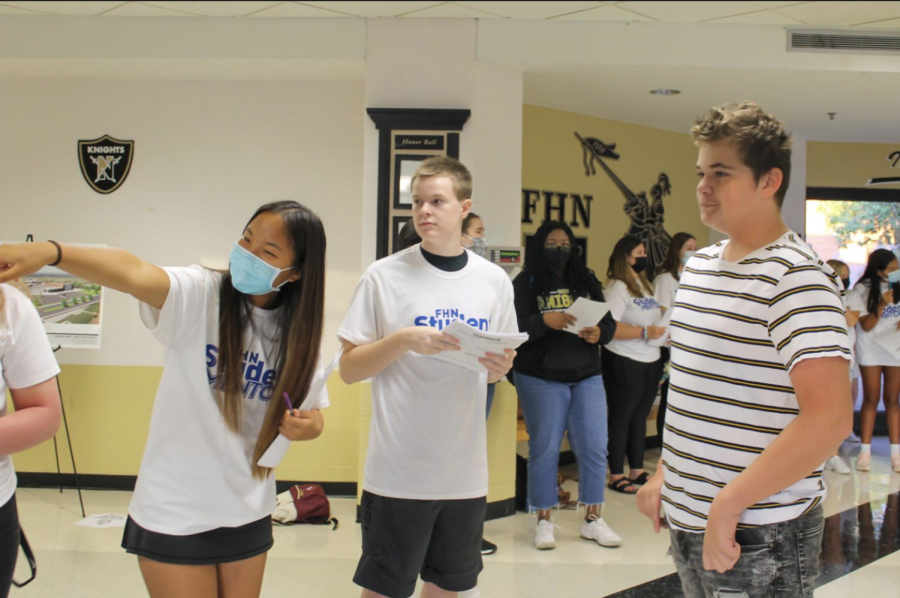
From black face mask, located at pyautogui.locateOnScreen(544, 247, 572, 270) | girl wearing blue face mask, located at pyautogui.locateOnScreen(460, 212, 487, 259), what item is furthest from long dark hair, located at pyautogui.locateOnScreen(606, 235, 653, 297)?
girl wearing blue face mask, located at pyautogui.locateOnScreen(460, 212, 487, 259)

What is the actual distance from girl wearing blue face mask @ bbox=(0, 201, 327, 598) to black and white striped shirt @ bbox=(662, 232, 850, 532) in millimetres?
859

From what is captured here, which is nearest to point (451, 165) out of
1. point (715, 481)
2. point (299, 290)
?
point (299, 290)

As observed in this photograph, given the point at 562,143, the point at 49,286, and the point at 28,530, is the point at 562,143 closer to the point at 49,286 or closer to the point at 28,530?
the point at 49,286

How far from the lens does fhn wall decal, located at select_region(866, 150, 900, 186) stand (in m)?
7.08

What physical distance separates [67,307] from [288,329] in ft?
10.8

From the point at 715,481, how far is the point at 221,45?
390 cm

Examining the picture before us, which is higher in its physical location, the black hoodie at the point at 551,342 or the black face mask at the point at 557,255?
the black face mask at the point at 557,255

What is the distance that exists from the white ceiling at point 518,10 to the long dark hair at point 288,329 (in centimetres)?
260

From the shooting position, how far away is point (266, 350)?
Result: 69.6 inches

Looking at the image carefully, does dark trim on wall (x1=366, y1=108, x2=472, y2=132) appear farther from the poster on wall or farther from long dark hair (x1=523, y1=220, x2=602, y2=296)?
the poster on wall

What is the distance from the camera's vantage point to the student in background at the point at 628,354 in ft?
15.9

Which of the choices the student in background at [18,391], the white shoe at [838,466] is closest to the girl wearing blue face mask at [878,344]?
the white shoe at [838,466]

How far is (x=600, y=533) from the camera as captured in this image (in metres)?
3.88

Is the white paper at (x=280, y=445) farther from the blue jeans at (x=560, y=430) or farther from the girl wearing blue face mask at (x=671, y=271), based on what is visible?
the girl wearing blue face mask at (x=671, y=271)
